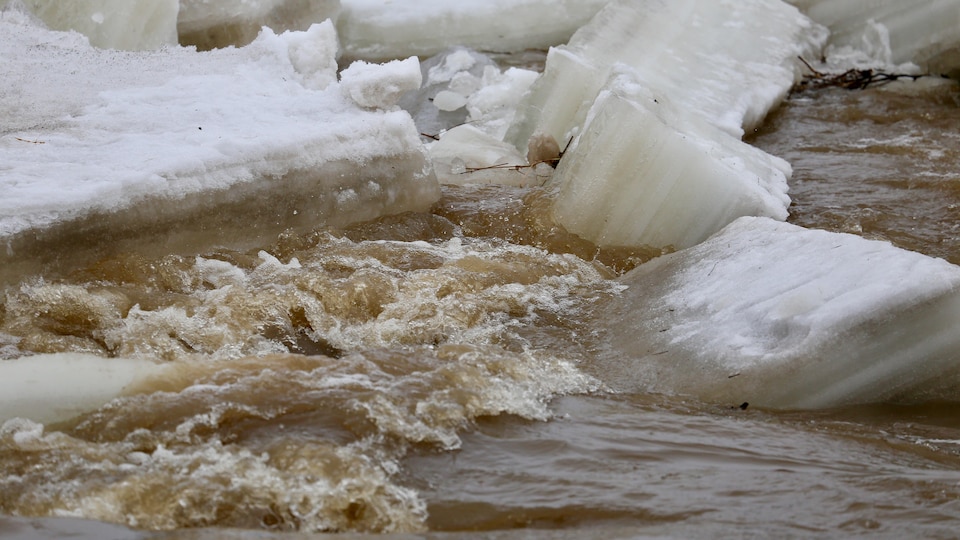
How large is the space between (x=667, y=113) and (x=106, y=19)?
123 inches

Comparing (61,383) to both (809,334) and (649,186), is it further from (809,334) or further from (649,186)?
(649,186)

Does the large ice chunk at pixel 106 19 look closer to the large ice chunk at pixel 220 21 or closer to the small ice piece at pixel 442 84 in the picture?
the large ice chunk at pixel 220 21

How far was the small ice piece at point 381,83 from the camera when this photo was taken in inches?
184

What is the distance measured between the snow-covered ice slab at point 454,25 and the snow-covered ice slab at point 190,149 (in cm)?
295

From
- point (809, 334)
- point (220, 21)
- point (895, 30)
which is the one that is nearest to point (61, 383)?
point (809, 334)

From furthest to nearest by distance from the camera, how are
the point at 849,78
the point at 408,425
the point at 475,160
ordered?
1. the point at 849,78
2. the point at 475,160
3. the point at 408,425

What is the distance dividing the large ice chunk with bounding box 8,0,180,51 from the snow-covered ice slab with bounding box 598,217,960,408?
3.63 meters

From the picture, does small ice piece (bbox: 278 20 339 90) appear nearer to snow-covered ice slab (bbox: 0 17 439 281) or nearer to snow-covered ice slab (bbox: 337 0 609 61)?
snow-covered ice slab (bbox: 0 17 439 281)

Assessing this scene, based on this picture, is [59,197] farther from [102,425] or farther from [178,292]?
[102,425]

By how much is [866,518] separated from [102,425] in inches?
68.7

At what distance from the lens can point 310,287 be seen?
3.82m

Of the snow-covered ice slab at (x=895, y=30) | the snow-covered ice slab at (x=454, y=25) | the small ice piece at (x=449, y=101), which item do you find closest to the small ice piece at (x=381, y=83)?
the small ice piece at (x=449, y=101)

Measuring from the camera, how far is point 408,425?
2639mm

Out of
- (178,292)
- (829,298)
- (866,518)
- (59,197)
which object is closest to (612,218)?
(829,298)
